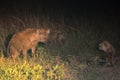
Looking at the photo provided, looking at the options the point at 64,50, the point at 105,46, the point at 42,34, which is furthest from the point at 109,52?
the point at 42,34

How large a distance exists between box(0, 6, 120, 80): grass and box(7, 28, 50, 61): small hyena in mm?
214

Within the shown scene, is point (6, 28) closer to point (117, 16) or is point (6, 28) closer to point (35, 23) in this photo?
point (35, 23)

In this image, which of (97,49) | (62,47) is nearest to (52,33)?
(62,47)

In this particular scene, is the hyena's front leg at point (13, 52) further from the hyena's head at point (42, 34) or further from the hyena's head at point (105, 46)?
the hyena's head at point (105, 46)

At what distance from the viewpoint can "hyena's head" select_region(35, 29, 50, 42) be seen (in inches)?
354

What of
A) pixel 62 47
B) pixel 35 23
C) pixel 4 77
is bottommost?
pixel 4 77

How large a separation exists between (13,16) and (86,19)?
181 centimetres

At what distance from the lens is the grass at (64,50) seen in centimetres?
772

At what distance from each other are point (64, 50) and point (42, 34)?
0.62 meters

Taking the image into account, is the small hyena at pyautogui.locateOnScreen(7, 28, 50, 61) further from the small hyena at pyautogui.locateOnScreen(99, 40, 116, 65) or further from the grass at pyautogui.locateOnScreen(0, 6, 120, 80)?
the small hyena at pyautogui.locateOnScreen(99, 40, 116, 65)

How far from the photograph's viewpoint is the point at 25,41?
901 centimetres

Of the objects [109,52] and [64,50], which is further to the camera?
[64,50]

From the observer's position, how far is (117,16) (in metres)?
10.3

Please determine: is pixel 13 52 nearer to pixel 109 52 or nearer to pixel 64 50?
pixel 64 50
